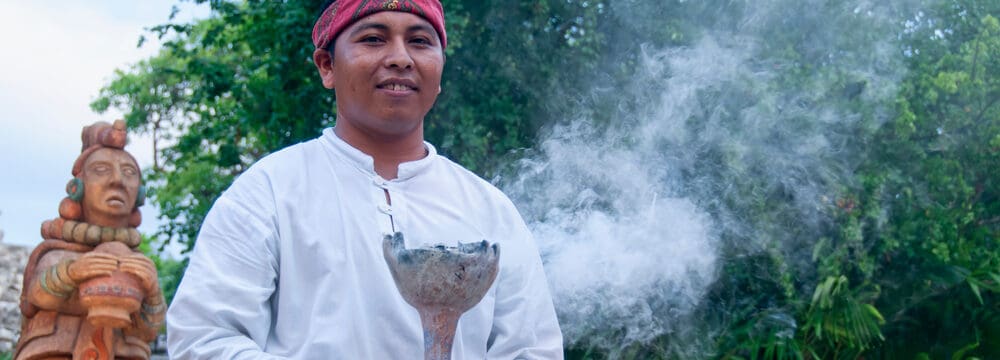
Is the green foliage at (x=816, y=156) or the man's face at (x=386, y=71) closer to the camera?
the man's face at (x=386, y=71)

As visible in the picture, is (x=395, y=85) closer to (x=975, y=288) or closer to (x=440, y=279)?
(x=440, y=279)

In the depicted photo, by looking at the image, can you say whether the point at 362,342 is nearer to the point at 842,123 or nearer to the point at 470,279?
the point at 470,279

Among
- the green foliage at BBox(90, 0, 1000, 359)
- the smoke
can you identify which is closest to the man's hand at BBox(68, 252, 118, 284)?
the smoke

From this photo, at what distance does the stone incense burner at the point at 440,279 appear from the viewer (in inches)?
74.8

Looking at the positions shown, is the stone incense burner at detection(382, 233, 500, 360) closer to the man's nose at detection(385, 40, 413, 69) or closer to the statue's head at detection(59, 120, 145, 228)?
the man's nose at detection(385, 40, 413, 69)

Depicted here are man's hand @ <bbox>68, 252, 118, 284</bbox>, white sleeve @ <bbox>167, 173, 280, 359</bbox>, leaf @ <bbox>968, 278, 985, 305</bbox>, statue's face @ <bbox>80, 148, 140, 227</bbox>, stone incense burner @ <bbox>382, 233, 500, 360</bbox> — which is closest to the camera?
stone incense burner @ <bbox>382, 233, 500, 360</bbox>

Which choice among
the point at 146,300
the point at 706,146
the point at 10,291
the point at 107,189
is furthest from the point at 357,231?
the point at 10,291

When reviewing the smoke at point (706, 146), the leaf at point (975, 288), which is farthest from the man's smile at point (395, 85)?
the leaf at point (975, 288)

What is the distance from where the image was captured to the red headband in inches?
92.4

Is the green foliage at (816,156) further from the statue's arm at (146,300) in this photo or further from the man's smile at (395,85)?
the man's smile at (395,85)

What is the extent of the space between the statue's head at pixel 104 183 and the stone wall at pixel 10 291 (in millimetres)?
5245

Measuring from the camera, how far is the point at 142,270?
20.5 feet

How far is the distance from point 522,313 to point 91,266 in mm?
4512

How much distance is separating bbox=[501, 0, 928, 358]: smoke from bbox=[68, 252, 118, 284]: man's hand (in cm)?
236
